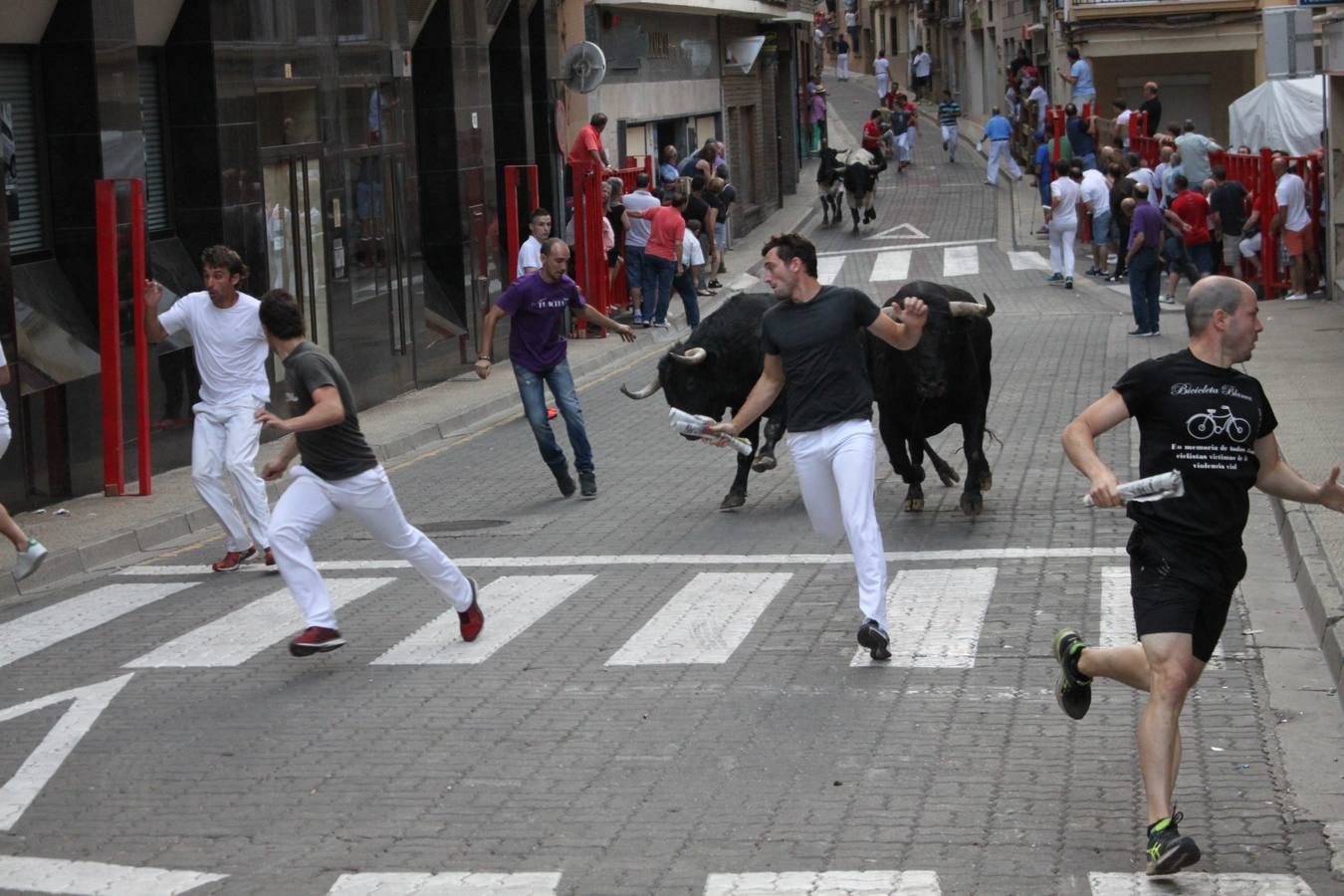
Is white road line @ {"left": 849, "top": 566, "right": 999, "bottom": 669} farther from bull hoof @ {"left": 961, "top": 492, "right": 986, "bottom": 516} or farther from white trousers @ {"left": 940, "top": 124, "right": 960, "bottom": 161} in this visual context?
white trousers @ {"left": 940, "top": 124, "right": 960, "bottom": 161}

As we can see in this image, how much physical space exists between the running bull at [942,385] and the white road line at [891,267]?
63.2ft

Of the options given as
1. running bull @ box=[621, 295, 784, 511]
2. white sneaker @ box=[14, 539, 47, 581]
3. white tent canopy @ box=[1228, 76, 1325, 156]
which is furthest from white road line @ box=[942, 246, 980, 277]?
white sneaker @ box=[14, 539, 47, 581]

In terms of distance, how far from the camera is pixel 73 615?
11141 millimetres

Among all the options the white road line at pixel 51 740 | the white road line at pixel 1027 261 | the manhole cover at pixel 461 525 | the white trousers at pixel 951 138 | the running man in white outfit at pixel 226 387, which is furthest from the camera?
the white trousers at pixel 951 138

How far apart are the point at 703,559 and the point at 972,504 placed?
2.03 metres

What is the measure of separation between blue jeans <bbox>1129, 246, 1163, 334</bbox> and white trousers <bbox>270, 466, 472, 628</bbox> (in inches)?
576

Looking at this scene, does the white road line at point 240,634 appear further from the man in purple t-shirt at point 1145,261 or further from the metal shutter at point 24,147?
the man in purple t-shirt at point 1145,261

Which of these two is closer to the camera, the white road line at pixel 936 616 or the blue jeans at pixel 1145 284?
the white road line at pixel 936 616

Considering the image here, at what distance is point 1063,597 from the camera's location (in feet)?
34.3

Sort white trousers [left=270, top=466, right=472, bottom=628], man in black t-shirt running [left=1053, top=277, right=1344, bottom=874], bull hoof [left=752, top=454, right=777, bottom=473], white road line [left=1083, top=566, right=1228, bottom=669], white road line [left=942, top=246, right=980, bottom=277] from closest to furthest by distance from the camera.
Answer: man in black t-shirt running [left=1053, top=277, right=1344, bottom=874] < white road line [left=1083, top=566, right=1228, bottom=669] < white trousers [left=270, top=466, right=472, bottom=628] < bull hoof [left=752, top=454, right=777, bottom=473] < white road line [left=942, top=246, right=980, bottom=277]

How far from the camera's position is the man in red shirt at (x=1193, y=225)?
25.6 meters

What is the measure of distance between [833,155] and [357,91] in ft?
72.7

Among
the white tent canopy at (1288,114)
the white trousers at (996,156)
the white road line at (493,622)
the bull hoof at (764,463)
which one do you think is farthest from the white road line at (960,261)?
the white road line at (493,622)

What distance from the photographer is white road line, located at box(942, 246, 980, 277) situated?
1319 inches
